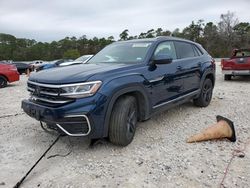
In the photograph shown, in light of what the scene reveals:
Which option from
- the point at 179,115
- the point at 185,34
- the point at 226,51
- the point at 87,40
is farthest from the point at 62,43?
the point at 179,115

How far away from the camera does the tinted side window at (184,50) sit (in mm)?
6051

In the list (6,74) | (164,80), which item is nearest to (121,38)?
(6,74)

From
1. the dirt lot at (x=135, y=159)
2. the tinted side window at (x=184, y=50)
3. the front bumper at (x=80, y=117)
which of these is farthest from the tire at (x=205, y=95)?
the front bumper at (x=80, y=117)

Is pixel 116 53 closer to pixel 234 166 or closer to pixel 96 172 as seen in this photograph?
pixel 96 172

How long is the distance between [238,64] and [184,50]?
6691mm

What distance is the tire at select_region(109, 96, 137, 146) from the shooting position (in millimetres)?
4230

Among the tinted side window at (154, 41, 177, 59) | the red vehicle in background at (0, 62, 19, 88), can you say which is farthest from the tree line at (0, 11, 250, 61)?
the tinted side window at (154, 41, 177, 59)

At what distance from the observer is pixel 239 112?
258 inches

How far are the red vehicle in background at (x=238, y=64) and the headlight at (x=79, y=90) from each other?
9475 millimetres

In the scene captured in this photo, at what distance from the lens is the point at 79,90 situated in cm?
395

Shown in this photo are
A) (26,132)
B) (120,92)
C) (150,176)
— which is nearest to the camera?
(150,176)

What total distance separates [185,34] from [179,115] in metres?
57.1

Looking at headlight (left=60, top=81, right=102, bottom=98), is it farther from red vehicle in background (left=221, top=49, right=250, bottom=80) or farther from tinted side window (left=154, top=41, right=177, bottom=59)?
red vehicle in background (left=221, top=49, right=250, bottom=80)

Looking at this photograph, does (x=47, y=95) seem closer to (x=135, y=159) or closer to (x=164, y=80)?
(x=135, y=159)
